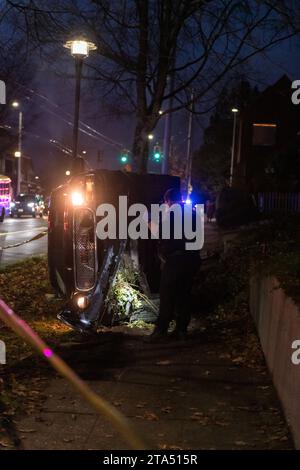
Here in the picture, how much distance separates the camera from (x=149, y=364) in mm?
6875

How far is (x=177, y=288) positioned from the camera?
26.3 ft

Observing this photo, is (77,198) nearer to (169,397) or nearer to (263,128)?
(169,397)

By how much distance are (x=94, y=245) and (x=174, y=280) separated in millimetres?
1334

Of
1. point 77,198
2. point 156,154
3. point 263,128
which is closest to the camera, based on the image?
point 77,198

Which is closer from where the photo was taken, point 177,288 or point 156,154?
point 177,288

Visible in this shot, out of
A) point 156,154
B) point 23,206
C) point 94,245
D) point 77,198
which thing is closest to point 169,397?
point 94,245

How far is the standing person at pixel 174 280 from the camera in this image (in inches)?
312

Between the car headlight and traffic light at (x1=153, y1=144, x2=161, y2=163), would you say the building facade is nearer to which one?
traffic light at (x1=153, y1=144, x2=161, y2=163)

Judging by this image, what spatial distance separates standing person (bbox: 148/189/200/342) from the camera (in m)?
7.93

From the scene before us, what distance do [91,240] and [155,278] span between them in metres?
1.23
